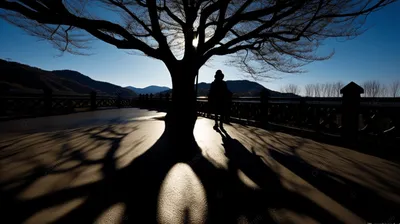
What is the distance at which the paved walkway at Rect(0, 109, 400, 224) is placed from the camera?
1.84 metres

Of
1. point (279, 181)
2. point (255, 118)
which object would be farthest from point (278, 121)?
point (279, 181)

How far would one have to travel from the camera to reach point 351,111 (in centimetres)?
551

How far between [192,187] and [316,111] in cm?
638

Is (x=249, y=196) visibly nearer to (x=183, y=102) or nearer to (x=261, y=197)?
(x=261, y=197)

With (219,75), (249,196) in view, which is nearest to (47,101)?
(219,75)

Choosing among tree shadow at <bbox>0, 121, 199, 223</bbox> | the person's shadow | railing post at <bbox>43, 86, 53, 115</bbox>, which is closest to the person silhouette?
tree shadow at <bbox>0, 121, 199, 223</bbox>

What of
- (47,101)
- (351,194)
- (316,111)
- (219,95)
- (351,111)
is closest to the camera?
(351,194)

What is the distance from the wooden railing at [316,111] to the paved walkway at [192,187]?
5.37 ft

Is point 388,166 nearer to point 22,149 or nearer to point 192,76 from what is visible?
point 192,76

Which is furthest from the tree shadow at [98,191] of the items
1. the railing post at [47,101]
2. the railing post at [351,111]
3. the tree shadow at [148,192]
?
the railing post at [47,101]

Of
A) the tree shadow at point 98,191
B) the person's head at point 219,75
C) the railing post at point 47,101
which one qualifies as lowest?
the tree shadow at point 98,191

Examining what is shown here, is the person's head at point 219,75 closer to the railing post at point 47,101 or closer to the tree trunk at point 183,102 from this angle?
the tree trunk at point 183,102

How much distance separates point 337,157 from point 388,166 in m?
0.79

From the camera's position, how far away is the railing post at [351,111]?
5414mm
